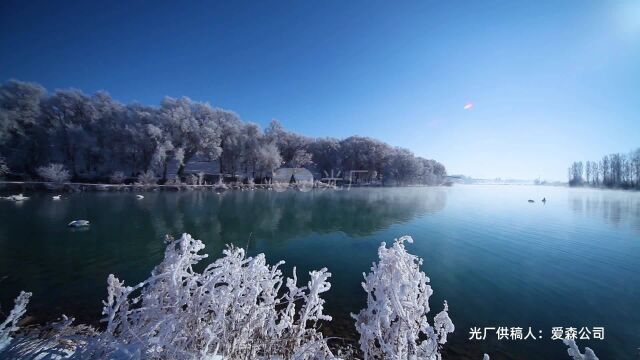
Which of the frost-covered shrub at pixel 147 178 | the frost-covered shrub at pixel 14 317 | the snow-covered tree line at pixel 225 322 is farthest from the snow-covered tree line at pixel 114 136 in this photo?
the snow-covered tree line at pixel 225 322

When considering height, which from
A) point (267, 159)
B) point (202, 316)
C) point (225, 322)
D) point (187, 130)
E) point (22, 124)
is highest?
point (187, 130)

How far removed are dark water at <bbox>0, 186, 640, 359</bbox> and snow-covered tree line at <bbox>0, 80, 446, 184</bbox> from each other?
22720 mm

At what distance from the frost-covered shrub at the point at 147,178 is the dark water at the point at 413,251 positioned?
2030 centimetres

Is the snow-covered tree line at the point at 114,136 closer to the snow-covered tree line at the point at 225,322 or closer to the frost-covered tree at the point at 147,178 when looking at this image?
the frost-covered tree at the point at 147,178

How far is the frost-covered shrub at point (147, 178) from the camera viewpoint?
45.9 metres

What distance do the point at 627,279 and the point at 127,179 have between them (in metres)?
60.0

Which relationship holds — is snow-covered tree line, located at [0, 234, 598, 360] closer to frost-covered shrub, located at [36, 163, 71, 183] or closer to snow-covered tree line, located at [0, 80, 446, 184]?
frost-covered shrub, located at [36, 163, 71, 183]

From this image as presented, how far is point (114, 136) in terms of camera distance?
47469 millimetres

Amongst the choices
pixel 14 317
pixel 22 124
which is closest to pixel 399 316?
pixel 14 317

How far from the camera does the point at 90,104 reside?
1890 inches

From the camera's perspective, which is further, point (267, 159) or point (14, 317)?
point (267, 159)

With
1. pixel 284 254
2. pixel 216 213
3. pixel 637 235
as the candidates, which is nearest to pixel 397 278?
pixel 284 254

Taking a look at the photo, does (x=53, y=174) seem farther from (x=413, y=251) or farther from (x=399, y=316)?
(x=399, y=316)

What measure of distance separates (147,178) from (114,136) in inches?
403
